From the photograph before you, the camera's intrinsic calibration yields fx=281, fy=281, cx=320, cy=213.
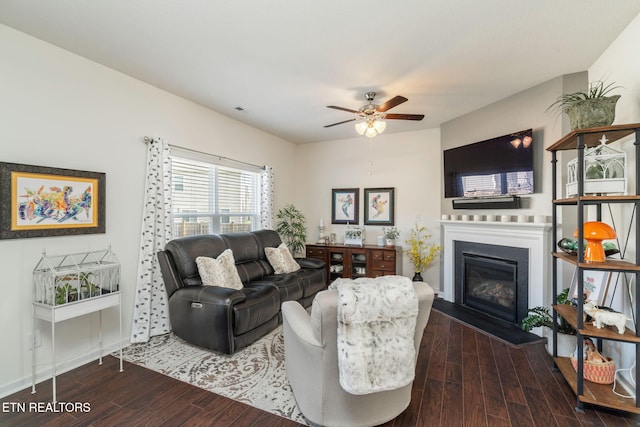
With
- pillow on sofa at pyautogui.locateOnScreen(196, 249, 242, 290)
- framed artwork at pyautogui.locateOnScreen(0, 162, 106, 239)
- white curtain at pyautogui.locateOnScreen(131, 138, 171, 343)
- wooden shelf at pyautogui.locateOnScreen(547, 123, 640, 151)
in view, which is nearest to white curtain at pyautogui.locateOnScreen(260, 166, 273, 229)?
pillow on sofa at pyautogui.locateOnScreen(196, 249, 242, 290)

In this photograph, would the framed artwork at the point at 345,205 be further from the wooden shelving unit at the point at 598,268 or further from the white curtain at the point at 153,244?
the wooden shelving unit at the point at 598,268

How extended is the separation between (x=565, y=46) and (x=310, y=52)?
2.26 m

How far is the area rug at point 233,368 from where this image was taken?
7.07ft

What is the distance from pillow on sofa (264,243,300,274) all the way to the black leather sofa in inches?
7.0

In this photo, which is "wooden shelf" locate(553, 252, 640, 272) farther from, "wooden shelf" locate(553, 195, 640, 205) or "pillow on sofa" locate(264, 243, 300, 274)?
"pillow on sofa" locate(264, 243, 300, 274)

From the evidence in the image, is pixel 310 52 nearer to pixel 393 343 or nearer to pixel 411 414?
pixel 393 343

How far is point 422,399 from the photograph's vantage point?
2.14m

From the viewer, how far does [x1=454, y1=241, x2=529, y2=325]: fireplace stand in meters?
3.45

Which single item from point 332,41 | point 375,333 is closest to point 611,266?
point 375,333

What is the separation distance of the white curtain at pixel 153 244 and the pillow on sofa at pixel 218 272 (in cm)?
55

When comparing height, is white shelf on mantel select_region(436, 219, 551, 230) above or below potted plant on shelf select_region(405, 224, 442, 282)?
above

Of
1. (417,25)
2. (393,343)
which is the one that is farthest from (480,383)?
(417,25)

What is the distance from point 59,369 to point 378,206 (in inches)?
187

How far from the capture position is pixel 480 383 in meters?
2.35
